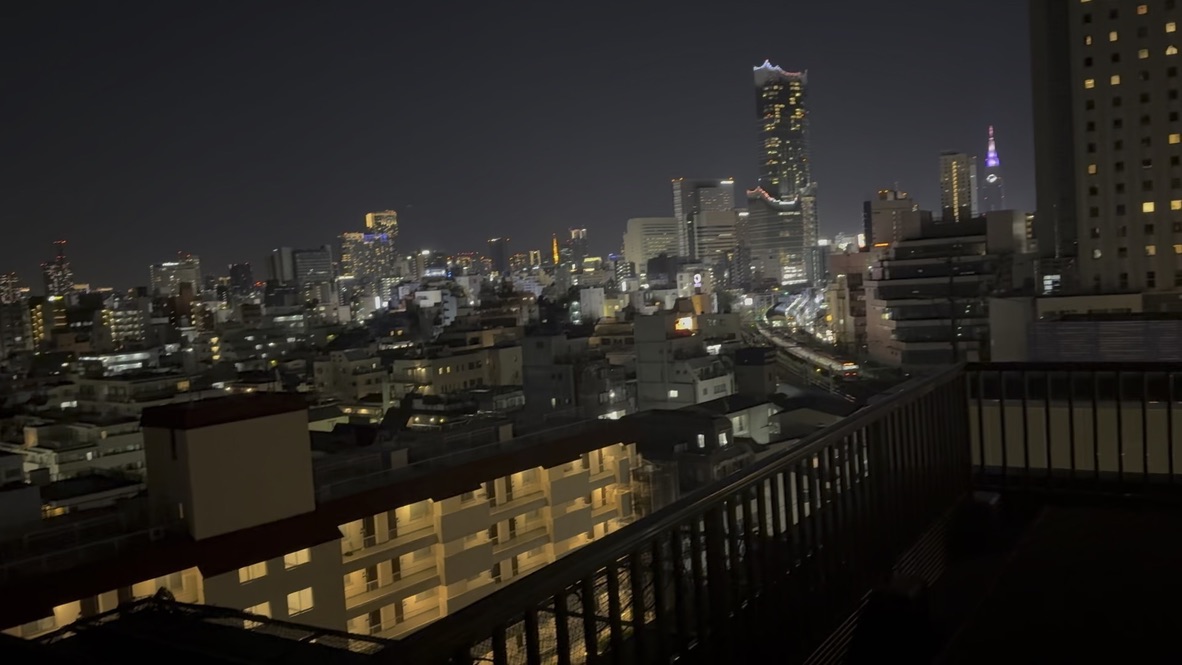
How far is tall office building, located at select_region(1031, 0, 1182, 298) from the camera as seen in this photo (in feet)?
82.6

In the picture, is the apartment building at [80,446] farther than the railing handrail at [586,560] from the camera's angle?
Yes

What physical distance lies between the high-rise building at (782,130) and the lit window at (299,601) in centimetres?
13445

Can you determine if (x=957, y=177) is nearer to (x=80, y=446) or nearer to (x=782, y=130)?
(x=782, y=130)

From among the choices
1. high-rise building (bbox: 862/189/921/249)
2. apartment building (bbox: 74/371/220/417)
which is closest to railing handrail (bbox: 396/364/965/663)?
apartment building (bbox: 74/371/220/417)

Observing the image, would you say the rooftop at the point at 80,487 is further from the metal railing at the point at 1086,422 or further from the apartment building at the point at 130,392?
the metal railing at the point at 1086,422

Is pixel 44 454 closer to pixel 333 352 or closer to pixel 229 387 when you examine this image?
pixel 229 387

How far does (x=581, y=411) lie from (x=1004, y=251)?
56.1 ft

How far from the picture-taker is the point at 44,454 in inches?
795

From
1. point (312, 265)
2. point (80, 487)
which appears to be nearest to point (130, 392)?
point (80, 487)

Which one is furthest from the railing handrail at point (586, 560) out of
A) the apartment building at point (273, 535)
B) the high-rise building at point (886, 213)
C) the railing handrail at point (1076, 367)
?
the high-rise building at point (886, 213)

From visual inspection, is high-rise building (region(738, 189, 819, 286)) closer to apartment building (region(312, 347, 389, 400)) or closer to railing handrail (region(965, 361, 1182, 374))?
apartment building (region(312, 347, 389, 400))

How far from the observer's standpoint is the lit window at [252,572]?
8633 mm

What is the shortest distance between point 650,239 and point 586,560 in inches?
4153

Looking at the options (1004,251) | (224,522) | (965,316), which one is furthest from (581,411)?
(1004,251)
